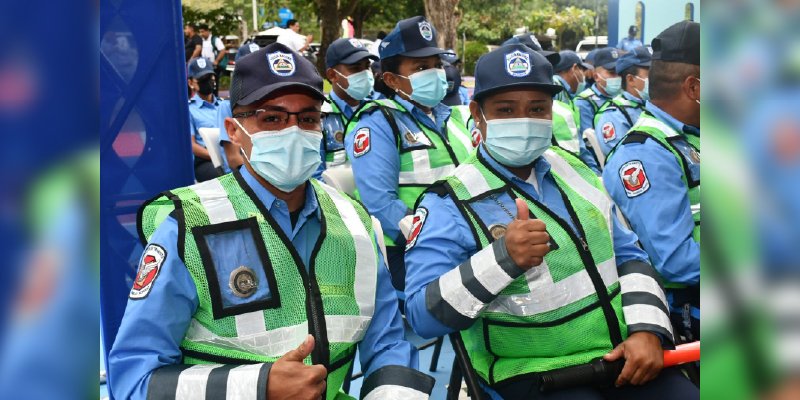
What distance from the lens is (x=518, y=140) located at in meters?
3.00

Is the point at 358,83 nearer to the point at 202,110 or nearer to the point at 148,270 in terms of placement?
the point at 202,110

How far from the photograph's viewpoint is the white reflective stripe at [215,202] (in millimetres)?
2189

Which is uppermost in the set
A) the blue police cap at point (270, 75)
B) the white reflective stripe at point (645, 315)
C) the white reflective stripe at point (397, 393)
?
the blue police cap at point (270, 75)

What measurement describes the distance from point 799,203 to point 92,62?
0.42 m

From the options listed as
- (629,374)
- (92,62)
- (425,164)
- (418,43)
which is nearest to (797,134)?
(92,62)

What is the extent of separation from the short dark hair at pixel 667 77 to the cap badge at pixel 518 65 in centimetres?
106

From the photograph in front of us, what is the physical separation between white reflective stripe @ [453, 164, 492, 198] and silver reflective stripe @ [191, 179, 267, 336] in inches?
35.7

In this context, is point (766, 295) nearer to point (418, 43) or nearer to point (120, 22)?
point (120, 22)

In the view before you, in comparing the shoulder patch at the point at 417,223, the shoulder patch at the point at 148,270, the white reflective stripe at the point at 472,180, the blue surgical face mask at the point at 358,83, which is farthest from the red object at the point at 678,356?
the blue surgical face mask at the point at 358,83

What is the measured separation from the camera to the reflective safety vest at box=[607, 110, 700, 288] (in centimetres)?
333

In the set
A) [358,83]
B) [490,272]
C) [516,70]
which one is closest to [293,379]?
[490,272]

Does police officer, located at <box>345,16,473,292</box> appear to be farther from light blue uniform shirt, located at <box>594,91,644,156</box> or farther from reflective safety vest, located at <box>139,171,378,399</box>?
reflective safety vest, located at <box>139,171,378,399</box>

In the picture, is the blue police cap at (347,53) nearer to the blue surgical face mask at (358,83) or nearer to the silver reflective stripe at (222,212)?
the blue surgical face mask at (358,83)

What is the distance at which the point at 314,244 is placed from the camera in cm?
233
